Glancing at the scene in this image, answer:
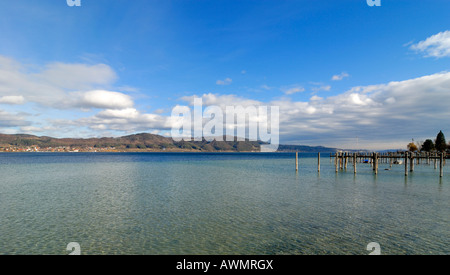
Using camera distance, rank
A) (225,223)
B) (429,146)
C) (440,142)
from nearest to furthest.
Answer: (225,223), (429,146), (440,142)

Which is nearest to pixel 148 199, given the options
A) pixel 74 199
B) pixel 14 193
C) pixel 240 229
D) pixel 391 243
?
pixel 74 199

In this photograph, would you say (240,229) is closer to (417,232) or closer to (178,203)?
(178,203)

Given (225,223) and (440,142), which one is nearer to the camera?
(225,223)

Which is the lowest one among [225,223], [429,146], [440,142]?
[225,223]

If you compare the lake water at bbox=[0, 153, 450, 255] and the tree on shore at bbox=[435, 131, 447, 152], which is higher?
the tree on shore at bbox=[435, 131, 447, 152]

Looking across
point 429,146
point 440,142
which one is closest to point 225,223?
point 429,146

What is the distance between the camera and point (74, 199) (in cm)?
2544

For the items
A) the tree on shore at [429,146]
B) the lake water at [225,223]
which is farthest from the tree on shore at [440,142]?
the lake water at [225,223]

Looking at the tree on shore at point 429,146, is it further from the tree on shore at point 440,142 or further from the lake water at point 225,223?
the lake water at point 225,223

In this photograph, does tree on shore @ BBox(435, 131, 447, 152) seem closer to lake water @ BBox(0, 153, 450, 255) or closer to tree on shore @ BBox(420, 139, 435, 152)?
tree on shore @ BBox(420, 139, 435, 152)

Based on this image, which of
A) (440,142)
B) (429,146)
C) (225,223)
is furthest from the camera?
(440,142)

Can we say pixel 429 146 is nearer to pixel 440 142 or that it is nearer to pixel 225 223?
pixel 440 142

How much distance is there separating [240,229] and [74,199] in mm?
19584

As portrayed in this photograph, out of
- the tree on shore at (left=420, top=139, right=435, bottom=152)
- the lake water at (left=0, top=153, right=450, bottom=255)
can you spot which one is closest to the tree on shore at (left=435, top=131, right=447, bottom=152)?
the tree on shore at (left=420, top=139, right=435, bottom=152)
